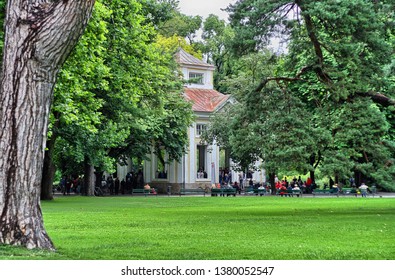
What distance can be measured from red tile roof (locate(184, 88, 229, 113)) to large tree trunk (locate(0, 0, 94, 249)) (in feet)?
194

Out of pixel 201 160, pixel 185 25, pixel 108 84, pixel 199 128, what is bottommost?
pixel 201 160

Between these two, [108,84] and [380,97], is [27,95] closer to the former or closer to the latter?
[380,97]

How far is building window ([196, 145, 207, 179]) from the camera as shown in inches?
2933

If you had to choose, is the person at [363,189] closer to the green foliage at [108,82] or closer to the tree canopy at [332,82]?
the green foliage at [108,82]

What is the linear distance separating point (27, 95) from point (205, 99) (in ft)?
208

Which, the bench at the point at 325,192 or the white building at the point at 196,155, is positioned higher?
the white building at the point at 196,155

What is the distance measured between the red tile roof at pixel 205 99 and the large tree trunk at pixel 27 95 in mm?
59003

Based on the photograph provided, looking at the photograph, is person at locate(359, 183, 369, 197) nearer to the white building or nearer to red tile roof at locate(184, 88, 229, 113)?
the white building

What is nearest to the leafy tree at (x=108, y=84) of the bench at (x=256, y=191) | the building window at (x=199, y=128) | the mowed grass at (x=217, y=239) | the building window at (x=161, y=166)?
the mowed grass at (x=217, y=239)

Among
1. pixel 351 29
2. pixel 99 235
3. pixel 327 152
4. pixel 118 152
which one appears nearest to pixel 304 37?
pixel 351 29

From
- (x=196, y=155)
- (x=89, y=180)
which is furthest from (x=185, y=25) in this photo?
(x=89, y=180)

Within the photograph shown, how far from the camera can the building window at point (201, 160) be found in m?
74.5

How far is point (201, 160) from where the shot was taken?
76.9 m

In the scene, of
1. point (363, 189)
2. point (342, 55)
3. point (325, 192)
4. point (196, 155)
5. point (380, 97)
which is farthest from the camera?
point (196, 155)
